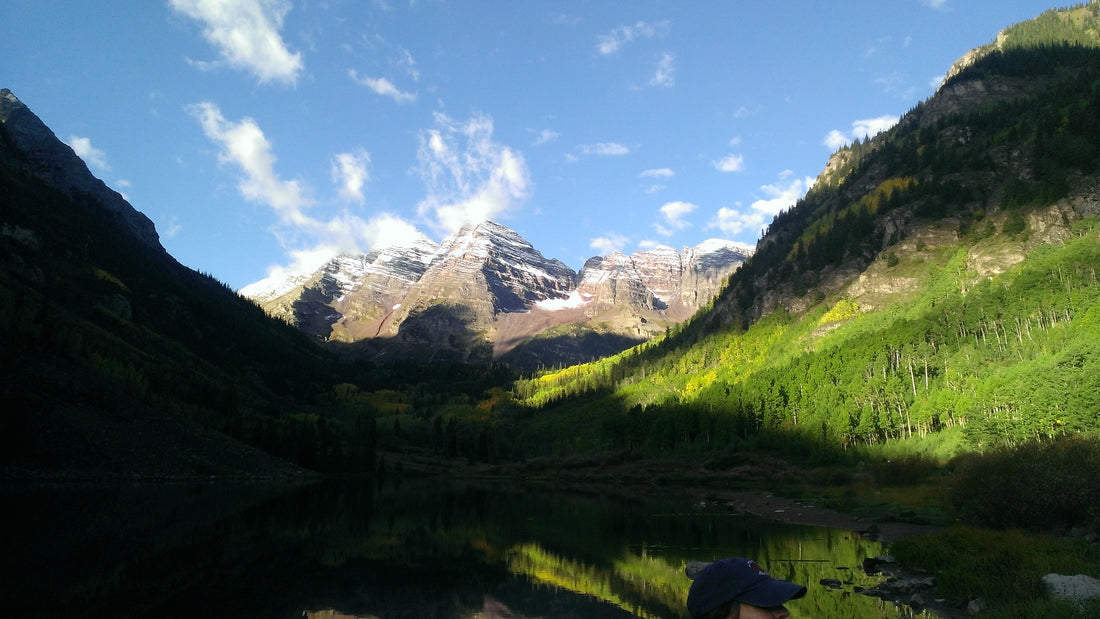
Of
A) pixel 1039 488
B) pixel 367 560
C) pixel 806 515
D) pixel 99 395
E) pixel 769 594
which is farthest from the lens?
pixel 99 395

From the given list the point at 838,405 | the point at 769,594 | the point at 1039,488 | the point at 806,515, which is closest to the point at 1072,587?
the point at 1039,488

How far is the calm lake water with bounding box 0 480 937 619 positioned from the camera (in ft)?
86.6

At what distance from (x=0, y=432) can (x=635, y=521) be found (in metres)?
72.9

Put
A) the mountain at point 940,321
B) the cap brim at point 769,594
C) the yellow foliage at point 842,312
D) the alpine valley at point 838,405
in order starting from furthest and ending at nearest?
the yellow foliage at point 842,312 → the mountain at point 940,321 → the alpine valley at point 838,405 → the cap brim at point 769,594

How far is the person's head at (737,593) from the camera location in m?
5.61

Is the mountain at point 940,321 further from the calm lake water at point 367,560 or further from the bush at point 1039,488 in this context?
the calm lake water at point 367,560

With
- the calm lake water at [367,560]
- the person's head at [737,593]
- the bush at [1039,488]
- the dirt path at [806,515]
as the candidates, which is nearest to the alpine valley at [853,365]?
the bush at [1039,488]

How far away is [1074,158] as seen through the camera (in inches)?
5241

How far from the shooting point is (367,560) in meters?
39.0

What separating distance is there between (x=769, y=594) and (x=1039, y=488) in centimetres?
4351

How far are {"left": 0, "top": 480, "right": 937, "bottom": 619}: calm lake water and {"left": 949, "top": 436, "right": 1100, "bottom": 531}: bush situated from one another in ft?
26.4

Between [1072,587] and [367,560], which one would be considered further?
[367,560]

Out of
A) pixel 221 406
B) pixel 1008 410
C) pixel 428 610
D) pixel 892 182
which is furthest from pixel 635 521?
pixel 892 182

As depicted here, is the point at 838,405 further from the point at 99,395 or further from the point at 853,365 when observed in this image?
the point at 99,395
